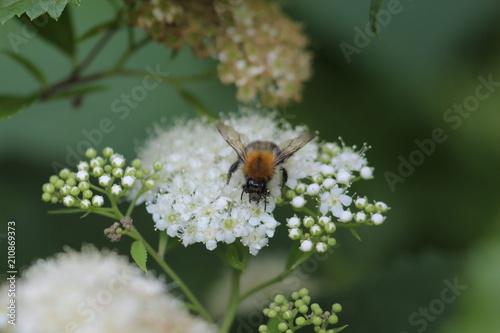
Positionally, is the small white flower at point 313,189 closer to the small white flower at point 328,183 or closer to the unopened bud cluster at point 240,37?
the small white flower at point 328,183

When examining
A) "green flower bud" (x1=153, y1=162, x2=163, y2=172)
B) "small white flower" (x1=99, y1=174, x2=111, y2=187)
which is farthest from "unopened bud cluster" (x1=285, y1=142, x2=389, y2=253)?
"small white flower" (x1=99, y1=174, x2=111, y2=187)

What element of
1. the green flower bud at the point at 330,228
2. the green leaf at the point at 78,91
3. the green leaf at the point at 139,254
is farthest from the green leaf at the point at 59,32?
the green flower bud at the point at 330,228

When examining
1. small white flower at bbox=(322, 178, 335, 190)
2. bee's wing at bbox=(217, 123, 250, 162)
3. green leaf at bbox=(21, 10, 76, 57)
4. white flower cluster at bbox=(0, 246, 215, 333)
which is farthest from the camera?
green leaf at bbox=(21, 10, 76, 57)

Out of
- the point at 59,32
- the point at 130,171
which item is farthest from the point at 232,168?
the point at 59,32

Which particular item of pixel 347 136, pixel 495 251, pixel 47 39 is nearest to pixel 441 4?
pixel 347 136

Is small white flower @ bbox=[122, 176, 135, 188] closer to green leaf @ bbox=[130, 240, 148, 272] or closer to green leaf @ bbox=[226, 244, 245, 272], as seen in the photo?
green leaf @ bbox=[130, 240, 148, 272]

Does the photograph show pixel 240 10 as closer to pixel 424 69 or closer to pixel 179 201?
pixel 179 201

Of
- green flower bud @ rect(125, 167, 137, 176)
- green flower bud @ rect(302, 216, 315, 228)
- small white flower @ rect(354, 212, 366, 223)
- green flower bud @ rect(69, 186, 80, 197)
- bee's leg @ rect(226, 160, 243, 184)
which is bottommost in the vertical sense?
small white flower @ rect(354, 212, 366, 223)
